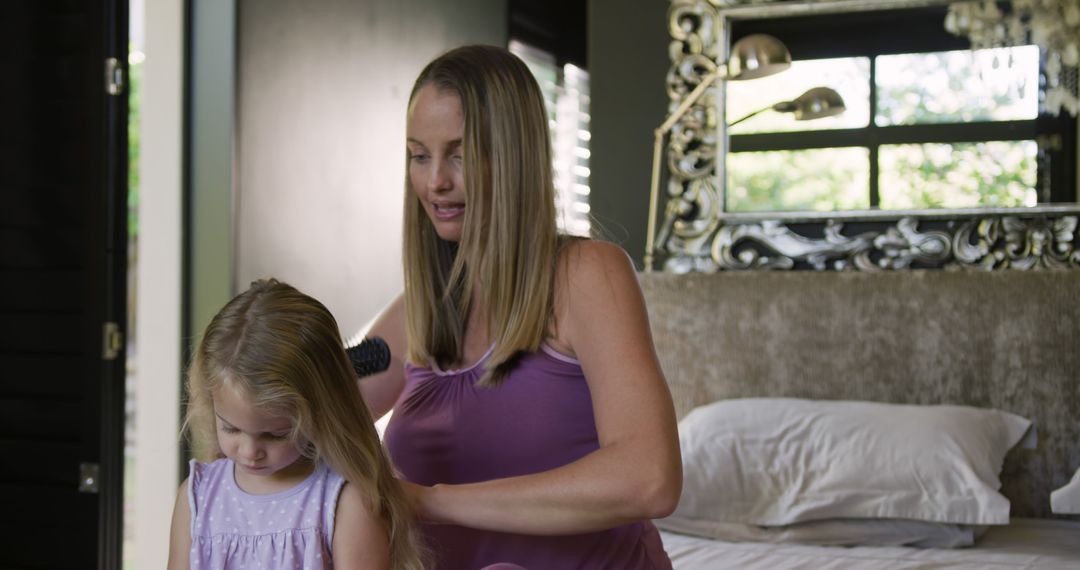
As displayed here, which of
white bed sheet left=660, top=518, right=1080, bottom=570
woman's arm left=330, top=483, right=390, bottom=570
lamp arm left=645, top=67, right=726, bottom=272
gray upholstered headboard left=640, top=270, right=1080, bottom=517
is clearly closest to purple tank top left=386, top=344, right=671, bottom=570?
woman's arm left=330, top=483, right=390, bottom=570

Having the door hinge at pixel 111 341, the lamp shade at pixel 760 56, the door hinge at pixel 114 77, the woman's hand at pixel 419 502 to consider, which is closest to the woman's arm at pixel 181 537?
the woman's hand at pixel 419 502

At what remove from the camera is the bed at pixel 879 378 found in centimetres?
253

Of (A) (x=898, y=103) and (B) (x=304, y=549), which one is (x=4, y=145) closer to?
(B) (x=304, y=549)

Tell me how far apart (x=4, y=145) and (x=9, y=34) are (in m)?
0.27

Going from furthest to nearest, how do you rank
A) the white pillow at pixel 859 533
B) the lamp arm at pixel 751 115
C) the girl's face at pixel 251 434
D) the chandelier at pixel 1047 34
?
the lamp arm at pixel 751 115 < the chandelier at pixel 1047 34 < the white pillow at pixel 859 533 < the girl's face at pixel 251 434

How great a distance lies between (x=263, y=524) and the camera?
1266 mm

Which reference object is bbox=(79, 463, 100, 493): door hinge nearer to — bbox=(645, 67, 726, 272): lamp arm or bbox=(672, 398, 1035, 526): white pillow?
bbox=(672, 398, 1035, 526): white pillow

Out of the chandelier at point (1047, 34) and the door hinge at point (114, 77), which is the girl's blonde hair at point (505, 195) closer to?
the door hinge at point (114, 77)

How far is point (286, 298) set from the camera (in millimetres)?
1248

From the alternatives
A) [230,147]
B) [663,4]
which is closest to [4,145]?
[230,147]

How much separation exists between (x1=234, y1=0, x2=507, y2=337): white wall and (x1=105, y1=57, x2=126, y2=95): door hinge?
1.16 feet

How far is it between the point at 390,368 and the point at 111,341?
4.72ft

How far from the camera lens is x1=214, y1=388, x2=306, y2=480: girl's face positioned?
1.20 metres

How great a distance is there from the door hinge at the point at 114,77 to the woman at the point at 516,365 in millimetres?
1604
